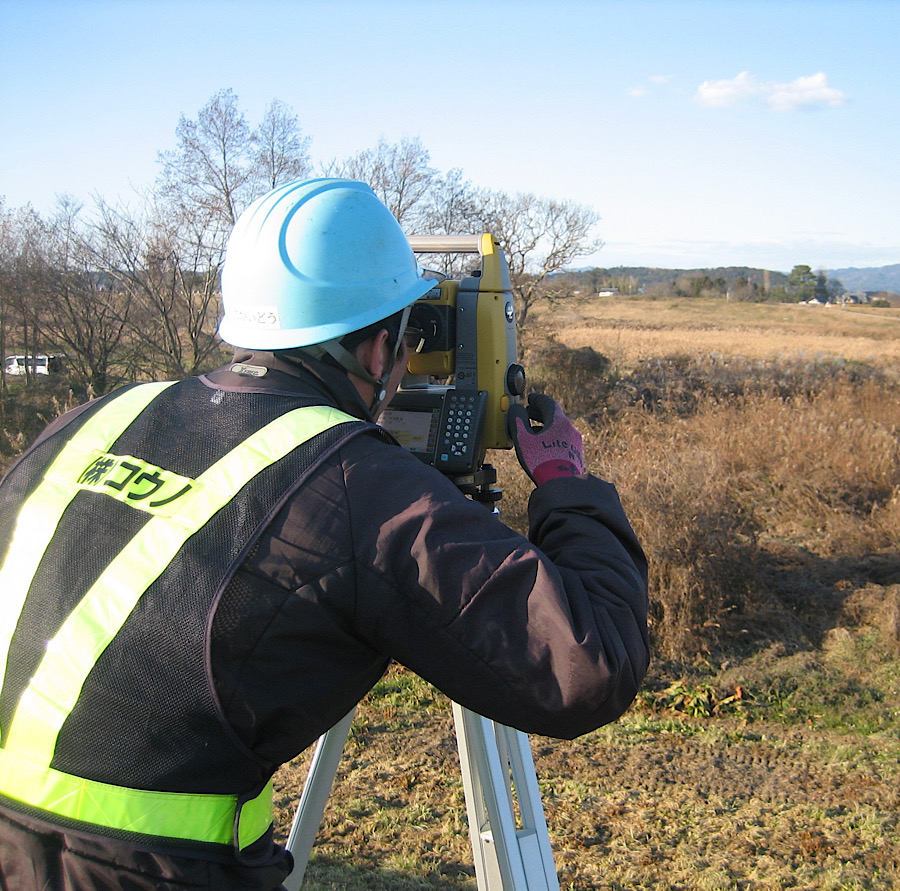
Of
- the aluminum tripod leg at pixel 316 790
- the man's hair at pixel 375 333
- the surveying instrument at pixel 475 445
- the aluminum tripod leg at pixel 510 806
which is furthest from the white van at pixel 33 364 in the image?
the man's hair at pixel 375 333

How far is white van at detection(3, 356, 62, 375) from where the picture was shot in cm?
1391

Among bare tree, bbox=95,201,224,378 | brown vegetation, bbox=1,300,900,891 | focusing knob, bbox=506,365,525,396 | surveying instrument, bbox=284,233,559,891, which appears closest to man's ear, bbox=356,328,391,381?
surveying instrument, bbox=284,233,559,891

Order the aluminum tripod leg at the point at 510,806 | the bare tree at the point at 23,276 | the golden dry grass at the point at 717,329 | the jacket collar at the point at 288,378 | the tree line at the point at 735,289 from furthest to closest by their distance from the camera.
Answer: the tree line at the point at 735,289
the golden dry grass at the point at 717,329
the bare tree at the point at 23,276
the aluminum tripod leg at the point at 510,806
the jacket collar at the point at 288,378

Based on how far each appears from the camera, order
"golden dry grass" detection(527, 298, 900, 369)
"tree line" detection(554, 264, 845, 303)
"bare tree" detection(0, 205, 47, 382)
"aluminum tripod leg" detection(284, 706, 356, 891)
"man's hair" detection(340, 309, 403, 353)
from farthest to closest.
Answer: "tree line" detection(554, 264, 845, 303), "golden dry grass" detection(527, 298, 900, 369), "bare tree" detection(0, 205, 47, 382), "aluminum tripod leg" detection(284, 706, 356, 891), "man's hair" detection(340, 309, 403, 353)

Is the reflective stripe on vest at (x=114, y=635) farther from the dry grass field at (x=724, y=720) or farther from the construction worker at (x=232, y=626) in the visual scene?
the dry grass field at (x=724, y=720)

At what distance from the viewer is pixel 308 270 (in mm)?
1359

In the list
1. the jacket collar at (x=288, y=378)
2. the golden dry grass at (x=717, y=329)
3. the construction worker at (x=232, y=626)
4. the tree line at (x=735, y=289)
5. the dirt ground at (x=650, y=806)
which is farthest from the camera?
the tree line at (x=735, y=289)

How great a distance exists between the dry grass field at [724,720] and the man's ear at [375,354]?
2072 millimetres

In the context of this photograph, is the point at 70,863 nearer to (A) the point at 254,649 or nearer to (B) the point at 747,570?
(A) the point at 254,649

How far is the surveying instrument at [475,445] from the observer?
194cm

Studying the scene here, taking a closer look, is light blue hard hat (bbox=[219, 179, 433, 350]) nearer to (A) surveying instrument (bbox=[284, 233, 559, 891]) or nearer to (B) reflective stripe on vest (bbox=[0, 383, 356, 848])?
(B) reflective stripe on vest (bbox=[0, 383, 356, 848])

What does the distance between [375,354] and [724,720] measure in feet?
10.7

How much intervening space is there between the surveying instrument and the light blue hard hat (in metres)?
0.70

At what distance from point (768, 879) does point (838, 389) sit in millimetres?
8636
